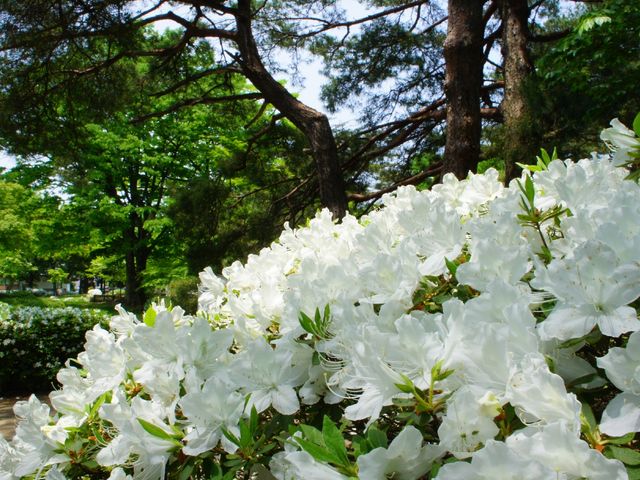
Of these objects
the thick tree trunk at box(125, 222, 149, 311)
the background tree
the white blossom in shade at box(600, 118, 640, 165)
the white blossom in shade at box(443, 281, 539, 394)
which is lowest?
the white blossom in shade at box(443, 281, 539, 394)

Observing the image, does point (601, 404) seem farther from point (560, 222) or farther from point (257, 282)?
point (257, 282)

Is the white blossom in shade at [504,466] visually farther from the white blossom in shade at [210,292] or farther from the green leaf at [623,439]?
the white blossom in shade at [210,292]

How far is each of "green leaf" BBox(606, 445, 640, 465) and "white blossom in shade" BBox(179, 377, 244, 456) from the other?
58 cm

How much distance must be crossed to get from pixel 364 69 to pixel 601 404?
8.37 m

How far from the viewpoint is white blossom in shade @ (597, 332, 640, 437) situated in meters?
0.57

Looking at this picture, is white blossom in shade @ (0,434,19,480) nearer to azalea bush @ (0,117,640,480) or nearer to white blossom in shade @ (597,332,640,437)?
azalea bush @ (0,117,640,480)

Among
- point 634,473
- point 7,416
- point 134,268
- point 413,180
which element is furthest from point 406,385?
point 134,268

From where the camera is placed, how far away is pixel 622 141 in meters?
1.03

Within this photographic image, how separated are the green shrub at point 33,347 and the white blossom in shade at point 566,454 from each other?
8.41m

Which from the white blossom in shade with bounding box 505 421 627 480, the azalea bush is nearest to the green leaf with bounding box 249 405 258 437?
the azalea bush

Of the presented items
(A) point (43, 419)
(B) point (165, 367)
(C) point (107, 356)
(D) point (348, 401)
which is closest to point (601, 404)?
(D) point (348, 401)

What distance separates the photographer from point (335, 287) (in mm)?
1088

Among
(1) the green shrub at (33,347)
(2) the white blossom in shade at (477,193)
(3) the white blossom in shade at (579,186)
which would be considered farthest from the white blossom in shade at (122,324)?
(1) the green shrub at (33,347)

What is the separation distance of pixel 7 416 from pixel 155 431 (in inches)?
271
